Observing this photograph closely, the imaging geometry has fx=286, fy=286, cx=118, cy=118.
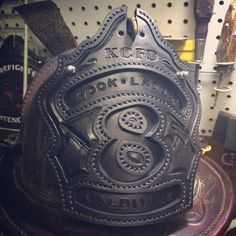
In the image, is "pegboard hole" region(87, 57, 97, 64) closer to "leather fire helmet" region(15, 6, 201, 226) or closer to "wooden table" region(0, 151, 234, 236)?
"leather fire helmet" region(15, 6, 201, 226)

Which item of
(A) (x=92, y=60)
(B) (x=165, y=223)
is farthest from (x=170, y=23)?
(B) (x=165, y=223)

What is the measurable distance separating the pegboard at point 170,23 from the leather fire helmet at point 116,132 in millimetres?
278

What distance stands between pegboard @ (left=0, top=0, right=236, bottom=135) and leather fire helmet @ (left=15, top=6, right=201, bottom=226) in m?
0.28

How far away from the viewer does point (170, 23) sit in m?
0.74

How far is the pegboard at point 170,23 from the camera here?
0.72 meters

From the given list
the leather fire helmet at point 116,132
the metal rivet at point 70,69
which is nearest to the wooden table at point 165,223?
the leather fire helmet at point 116,132

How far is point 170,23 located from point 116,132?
1.42 ft

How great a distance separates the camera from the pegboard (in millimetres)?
718

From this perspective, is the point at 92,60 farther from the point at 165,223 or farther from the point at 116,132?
the point at 165,223

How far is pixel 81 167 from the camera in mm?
415

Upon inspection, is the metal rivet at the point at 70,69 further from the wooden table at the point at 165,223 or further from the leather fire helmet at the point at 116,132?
the wooden table at the point at 165,223

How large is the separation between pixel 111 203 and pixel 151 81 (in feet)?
0.66

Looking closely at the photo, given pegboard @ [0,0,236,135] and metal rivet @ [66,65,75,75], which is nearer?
metal rivet @ [66,65,75,75]

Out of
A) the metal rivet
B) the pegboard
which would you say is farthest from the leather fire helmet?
the pegboard
